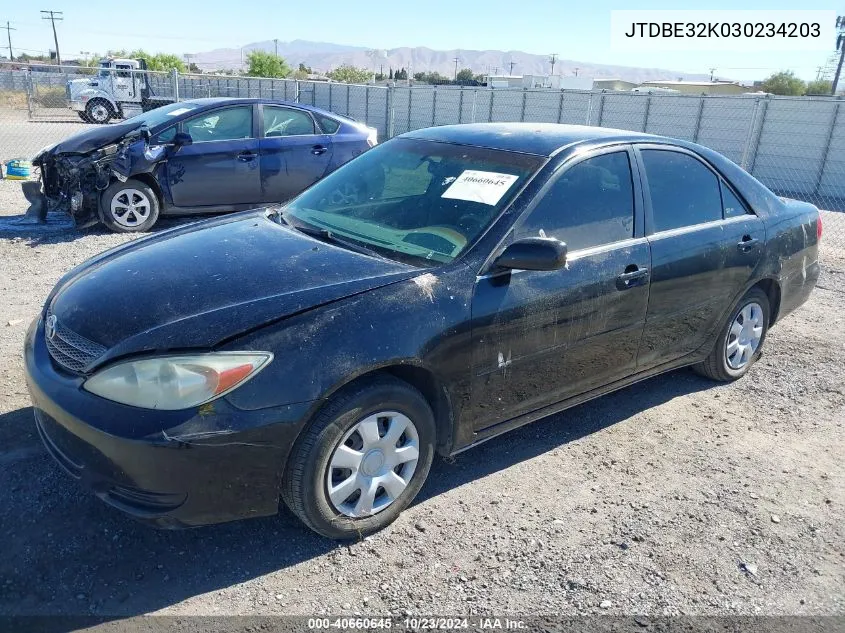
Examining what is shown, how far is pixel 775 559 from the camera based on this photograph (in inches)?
121

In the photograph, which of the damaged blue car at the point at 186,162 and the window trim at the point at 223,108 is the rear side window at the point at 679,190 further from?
the window trim at the point at 223,108

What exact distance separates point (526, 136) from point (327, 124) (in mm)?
5662

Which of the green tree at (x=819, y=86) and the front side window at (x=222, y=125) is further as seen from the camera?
the green tree at (x=819, y=86)

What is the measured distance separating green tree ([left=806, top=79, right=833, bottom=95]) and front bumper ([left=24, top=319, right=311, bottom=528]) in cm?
5944

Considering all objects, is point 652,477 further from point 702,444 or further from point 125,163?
point 125,163

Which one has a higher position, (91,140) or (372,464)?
(91,140)

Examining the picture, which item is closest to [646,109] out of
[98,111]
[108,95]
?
[108,95]

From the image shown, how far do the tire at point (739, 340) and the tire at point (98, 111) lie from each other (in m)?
26.8

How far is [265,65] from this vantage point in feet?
198

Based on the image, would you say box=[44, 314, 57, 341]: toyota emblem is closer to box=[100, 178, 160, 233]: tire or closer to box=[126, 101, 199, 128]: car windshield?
box=[100, 178, 160, 233]: tire

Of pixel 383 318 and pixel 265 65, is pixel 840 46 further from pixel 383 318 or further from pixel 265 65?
pixel 383 318

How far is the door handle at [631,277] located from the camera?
145 inches

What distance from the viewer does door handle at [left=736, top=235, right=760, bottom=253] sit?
441 cm

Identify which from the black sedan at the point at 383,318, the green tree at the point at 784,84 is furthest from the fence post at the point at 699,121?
the green tree at the point at 784,84
